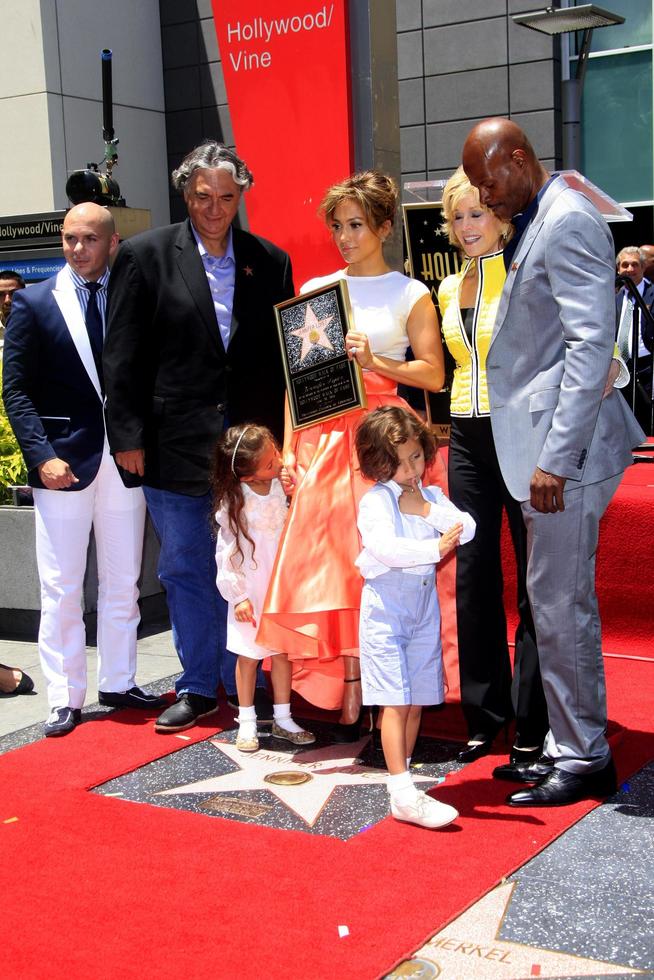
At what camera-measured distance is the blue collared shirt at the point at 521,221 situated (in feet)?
12.4

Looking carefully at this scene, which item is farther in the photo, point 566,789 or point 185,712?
point 185,712

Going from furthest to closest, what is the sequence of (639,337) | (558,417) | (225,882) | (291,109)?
(639,337) → (291,109) → (558,417) → (225,882)

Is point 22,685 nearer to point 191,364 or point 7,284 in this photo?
point 191,364

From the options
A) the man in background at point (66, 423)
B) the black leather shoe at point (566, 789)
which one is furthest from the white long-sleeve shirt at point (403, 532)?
the man in background at point (66, 423)

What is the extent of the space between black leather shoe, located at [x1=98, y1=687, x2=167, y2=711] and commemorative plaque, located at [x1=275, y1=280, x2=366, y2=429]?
4.75ft

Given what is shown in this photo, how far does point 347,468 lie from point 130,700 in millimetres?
→ 1501

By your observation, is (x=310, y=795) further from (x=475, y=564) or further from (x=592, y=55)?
(x=592, y=55)

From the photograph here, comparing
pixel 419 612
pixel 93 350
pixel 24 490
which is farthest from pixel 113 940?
pixel 24 490

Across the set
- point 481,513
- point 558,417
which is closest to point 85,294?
point 481,513

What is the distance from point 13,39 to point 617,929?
15897mm

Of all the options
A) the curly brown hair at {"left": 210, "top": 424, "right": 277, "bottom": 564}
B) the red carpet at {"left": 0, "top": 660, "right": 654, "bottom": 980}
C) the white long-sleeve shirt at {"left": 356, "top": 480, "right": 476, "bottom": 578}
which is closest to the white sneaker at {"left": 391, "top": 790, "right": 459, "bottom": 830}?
the red carpet at {"left": 0, "top": 660, "right": 654, "bottom": 980}

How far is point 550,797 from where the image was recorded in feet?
12.7

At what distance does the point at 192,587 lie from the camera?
508 centimetres

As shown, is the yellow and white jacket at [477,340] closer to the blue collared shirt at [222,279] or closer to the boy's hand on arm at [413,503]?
the boy's hand on arm at [413,503]
